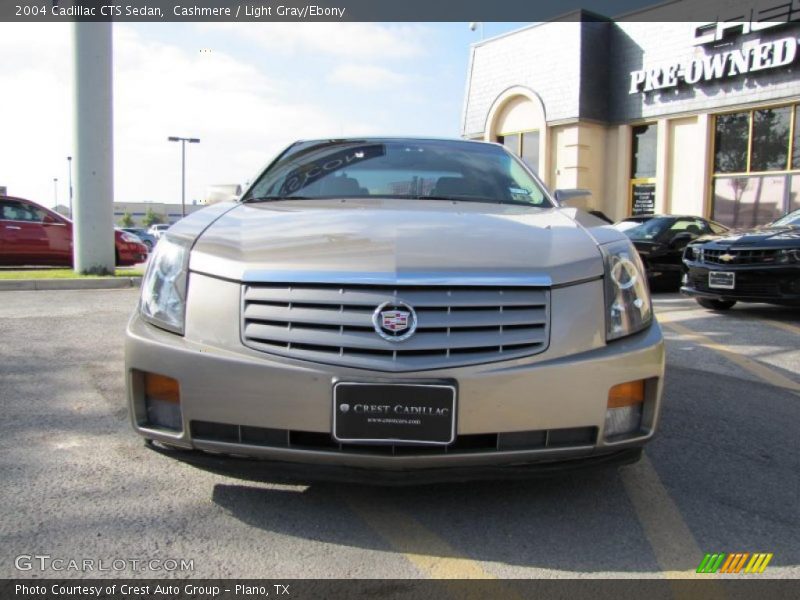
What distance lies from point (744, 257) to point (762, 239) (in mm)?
257

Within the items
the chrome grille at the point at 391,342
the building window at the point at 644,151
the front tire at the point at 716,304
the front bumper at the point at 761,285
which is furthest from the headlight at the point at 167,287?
the building window at the point at 644,151

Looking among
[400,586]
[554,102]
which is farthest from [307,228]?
[554,102]

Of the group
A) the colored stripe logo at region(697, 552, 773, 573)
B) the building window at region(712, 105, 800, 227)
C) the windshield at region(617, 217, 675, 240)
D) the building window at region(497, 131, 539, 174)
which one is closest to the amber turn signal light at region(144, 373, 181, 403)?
the colored stripe logo at region(697, 552, 773, 573)

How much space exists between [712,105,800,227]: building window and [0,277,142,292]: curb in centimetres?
1312

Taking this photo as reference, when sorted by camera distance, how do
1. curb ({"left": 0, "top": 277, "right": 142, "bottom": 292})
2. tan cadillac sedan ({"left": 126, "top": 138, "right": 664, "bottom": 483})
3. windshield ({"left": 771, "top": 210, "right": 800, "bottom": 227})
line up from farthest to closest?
1. curb ({"left": 0, "top": 277, "right": 142, "bottom": 292})
2. windshield ({"left": 771, "top": 210, "right": 800, "bottom": 227})
3. tan cadillac sedan ({"left": 126, "top": 138, "right": 664, "bottom": 483})

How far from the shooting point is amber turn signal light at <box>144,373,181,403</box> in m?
2.26

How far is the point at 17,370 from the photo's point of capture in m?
4.43

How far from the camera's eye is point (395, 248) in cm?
236

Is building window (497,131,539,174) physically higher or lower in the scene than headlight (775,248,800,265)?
higher

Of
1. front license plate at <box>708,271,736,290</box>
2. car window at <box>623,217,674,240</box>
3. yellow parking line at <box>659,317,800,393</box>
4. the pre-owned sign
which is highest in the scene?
the pre-owned sign

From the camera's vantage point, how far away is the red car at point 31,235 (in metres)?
11.9

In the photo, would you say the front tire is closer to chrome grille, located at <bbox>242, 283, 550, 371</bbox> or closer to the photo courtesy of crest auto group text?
the photo courtesy of crest auto group text

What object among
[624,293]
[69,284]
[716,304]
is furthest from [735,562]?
[69,284]

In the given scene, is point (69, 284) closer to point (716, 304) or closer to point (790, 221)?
point (716, 304)
